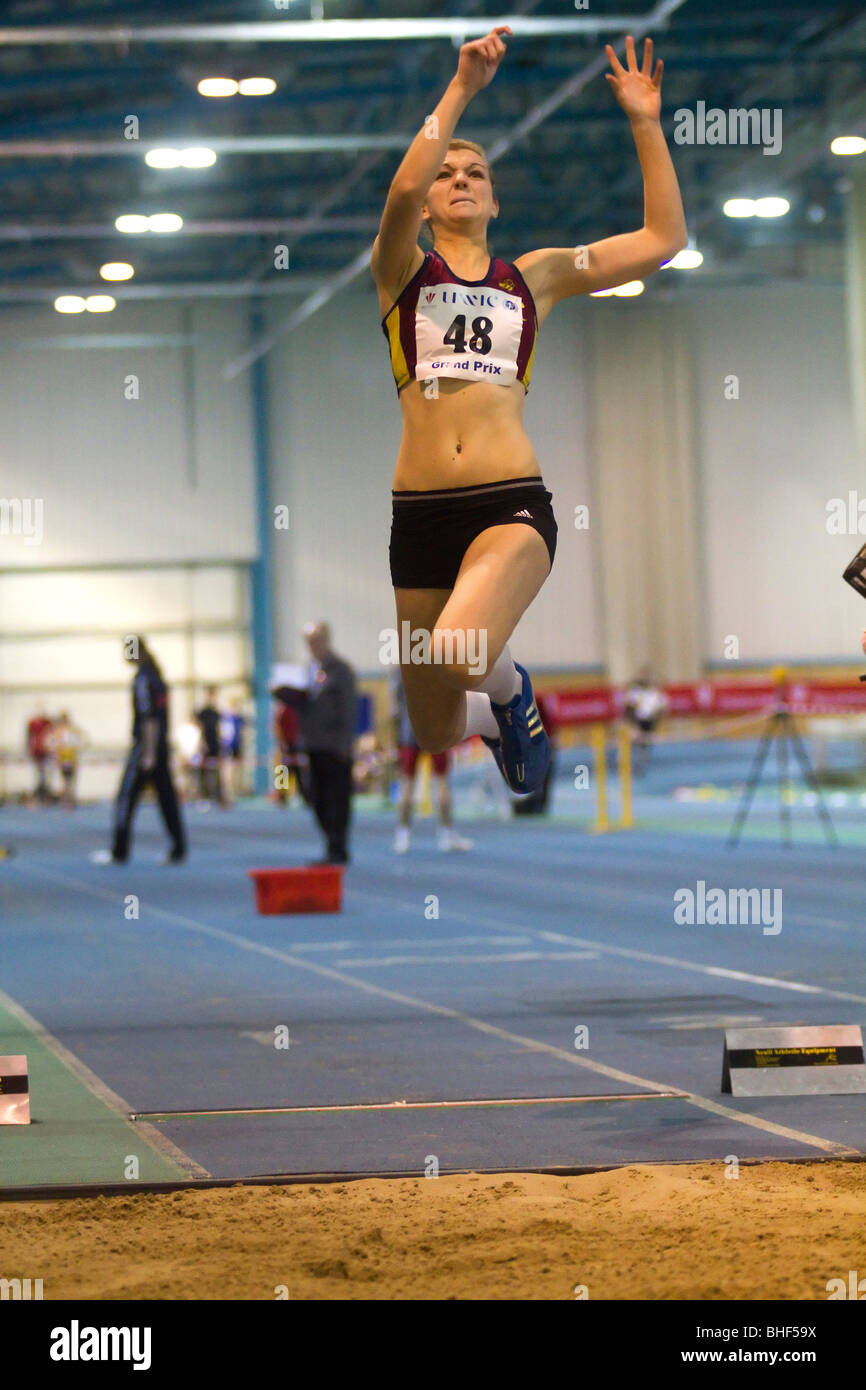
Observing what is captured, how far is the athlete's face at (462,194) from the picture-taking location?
14.6 ft

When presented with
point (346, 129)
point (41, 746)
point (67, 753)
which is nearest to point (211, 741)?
point (67, 753)

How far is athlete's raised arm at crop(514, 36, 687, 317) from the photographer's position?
183 inches

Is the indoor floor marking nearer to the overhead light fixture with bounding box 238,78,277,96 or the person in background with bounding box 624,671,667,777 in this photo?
the overhead light fixture with bounding box 238,78,277,96

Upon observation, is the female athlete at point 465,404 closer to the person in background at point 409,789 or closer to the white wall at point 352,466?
the person in background at point 409,789

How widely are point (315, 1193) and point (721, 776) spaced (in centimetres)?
2381

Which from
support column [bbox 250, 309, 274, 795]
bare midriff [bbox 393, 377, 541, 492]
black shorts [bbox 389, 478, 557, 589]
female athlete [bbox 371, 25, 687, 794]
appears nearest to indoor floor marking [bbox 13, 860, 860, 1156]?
female athlete [bbox 371, 25, 687, 794]

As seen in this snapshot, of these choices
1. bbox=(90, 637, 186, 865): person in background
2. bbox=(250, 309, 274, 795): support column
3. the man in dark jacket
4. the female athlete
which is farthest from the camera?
bbox=(250, 309, 274, 795): support column

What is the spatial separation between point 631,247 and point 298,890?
6.74 metres

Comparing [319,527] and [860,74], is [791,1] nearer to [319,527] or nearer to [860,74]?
[860,74]

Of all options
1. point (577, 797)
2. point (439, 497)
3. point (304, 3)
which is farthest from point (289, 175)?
point (439, 497)

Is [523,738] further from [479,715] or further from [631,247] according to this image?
[631,247]

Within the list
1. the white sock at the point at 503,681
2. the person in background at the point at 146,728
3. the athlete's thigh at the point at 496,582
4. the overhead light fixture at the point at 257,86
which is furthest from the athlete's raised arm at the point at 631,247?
the overhead light fixture at the point at 257,86

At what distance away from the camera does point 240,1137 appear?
4508 mm

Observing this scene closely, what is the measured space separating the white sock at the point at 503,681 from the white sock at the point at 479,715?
1.6 inches
